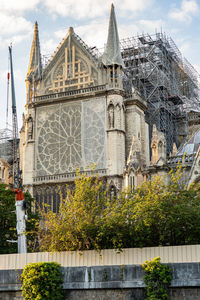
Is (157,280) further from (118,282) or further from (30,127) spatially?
(30,127)

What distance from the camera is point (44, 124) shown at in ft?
149

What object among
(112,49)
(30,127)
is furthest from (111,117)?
(30,127)

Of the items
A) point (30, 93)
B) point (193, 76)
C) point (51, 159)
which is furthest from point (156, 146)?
Answer: point (193, 76)

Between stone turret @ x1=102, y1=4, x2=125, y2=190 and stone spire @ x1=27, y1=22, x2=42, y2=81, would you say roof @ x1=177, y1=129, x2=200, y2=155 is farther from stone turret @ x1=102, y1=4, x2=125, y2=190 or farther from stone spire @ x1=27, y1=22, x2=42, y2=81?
stone spire @ x1=27, y1=22, x2=42, y2=81

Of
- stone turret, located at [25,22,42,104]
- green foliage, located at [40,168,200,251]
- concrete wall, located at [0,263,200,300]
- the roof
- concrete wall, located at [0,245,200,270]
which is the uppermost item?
stone turret, located at [25,22,42,104]

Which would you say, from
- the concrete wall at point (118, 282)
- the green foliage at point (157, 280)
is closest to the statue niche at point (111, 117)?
the concrete wall at point (118, 282)

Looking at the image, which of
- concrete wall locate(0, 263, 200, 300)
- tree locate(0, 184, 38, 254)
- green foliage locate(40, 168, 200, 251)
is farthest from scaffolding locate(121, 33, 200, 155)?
concrete wall locate(0, 263, 200, 300)

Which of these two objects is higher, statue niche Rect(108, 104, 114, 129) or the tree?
statue niche Rect(108, 104, 114, 129)

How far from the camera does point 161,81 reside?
52125 mm

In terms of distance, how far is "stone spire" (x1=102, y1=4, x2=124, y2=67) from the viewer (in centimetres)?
4466

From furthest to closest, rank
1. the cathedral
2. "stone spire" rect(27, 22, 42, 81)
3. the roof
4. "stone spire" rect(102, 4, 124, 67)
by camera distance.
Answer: "stone spire" rect(27, 22, 42, 81) → "stone spire" rect(102, 4, 124, 67) → the cathedral → the roof

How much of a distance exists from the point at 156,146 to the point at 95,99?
6784 mm

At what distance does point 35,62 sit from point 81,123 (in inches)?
345

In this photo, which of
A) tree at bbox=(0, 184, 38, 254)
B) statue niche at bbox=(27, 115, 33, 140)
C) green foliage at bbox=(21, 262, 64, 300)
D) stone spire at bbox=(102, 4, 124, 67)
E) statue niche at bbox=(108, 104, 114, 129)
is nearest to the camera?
green foliage at bbox=(21, 262, 64, 300)
